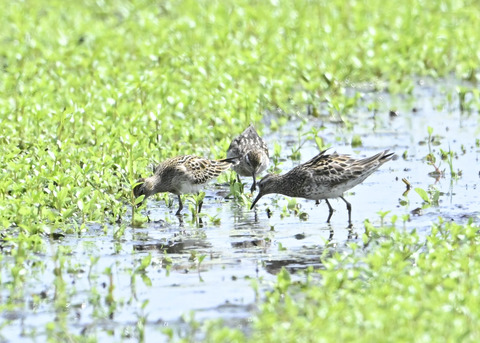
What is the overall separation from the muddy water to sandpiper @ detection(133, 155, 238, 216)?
282mm

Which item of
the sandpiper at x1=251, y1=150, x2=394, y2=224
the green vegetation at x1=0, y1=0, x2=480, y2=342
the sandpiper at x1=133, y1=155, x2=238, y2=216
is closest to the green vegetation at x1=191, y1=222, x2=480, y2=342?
the green vegetation at x1=0, y1=0, x2=480, y2=342

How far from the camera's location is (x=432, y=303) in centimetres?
783

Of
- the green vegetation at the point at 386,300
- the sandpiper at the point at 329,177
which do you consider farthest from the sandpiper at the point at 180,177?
the green vegetation at the point at 386,300

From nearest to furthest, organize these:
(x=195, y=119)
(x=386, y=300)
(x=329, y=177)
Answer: (x=386, y=300), (x=329, y=177), (x=195, y=119)

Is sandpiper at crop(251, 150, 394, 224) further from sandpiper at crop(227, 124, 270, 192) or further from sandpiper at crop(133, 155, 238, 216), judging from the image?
sandpiper at crop(227, 124, 270, 192)

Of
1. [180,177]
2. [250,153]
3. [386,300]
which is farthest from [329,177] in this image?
[386,300]

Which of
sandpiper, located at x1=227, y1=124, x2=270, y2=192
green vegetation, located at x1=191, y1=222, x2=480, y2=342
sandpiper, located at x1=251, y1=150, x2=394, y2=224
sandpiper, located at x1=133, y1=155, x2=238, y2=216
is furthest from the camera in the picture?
sandpiper, located at x1=227, y1=124, x2=270, y2=192

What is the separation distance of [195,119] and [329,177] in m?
4.24

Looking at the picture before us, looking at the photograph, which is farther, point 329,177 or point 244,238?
point 329,177

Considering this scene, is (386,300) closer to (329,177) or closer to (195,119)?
(329,177)

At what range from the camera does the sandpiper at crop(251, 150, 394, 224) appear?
12.3 metres

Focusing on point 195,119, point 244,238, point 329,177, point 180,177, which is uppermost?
point 195,119

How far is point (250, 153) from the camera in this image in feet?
44.7

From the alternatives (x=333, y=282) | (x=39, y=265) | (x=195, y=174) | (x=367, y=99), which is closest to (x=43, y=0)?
(x=367, y=99)
